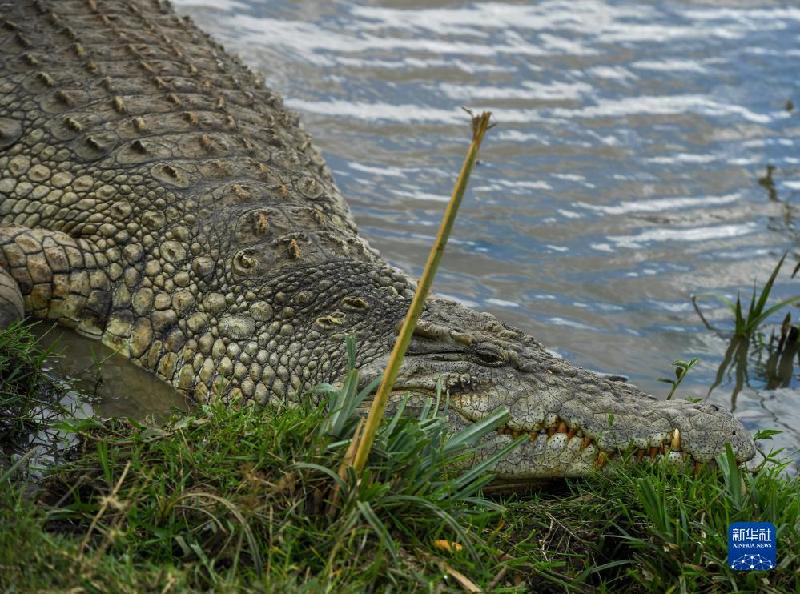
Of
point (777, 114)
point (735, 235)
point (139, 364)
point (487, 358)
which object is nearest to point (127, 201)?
point (139, 364)

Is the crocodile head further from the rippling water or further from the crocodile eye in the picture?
the rippling water

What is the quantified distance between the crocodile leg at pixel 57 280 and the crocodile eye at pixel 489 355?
190 cm

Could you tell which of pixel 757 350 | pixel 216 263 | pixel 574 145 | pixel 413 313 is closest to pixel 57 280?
pixel 216 263

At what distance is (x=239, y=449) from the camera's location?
348 centimetres

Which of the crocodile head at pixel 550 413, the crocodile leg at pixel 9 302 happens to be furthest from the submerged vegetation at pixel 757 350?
the crocodile leg at pixel 9 302

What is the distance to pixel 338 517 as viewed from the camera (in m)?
3.21

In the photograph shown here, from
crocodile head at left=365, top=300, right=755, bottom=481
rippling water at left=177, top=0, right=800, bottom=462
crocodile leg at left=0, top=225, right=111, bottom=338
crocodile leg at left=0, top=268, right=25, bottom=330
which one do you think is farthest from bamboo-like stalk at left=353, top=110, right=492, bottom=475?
rippling water at left=177, top=0, right=800, bottom=462

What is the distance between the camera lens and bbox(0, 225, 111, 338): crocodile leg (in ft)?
16.7

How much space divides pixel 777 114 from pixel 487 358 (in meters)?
7.01

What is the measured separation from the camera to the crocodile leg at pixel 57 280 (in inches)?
200

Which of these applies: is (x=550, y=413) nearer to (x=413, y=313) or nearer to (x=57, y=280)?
(x=413, y=313)

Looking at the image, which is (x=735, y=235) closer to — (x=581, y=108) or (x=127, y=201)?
(x=581, y=108)

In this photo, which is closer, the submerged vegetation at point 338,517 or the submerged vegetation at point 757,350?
the submerged vegetation at point 338,517

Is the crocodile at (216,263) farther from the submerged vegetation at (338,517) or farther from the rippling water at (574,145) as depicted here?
the rippling water at (574,145)
